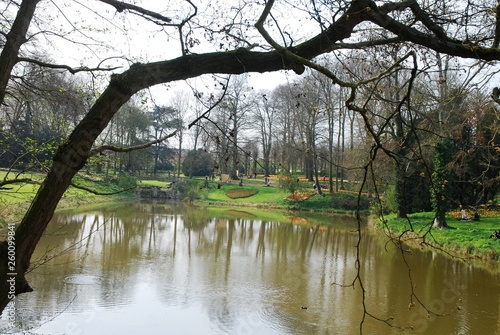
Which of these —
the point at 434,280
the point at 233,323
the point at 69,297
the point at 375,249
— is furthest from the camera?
the point at 375,249

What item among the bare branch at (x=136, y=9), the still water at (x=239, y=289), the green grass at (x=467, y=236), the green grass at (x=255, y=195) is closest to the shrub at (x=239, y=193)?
the green grass at (x=255, y=195)

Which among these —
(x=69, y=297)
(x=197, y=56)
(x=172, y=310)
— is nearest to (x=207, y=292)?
(x=172, y=310)

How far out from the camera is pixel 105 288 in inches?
330

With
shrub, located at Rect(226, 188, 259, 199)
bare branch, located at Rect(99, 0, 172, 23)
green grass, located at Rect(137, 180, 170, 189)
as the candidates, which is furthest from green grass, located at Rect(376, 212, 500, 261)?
green grass, located at Rect(137, 180, 170, 189)

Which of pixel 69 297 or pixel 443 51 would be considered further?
pixel 69 297

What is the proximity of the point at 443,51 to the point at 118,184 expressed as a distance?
30.0m

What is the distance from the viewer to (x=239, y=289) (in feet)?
29.5

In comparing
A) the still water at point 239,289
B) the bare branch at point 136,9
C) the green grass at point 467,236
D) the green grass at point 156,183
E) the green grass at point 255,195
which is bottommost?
the still water at point 239,289

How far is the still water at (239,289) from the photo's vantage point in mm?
6906

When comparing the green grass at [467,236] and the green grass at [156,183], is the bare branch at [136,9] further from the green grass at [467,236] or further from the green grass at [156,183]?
the green grass at [156,183]

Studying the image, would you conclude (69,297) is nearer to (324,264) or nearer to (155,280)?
(155,280)

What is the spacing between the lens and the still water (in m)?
6.91

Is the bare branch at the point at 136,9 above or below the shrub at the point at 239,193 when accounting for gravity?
above

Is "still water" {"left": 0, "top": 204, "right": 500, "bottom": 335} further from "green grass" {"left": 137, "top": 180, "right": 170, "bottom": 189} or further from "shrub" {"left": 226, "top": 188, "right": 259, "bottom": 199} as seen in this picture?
"green grass" {"left": 137, "top": 180, "right": 170, "bottom": 189}
